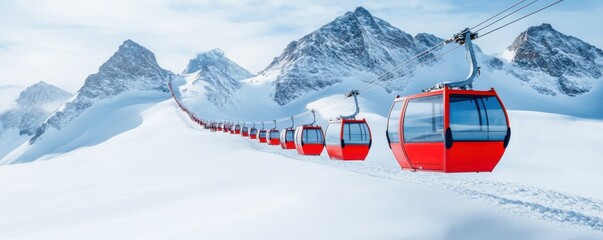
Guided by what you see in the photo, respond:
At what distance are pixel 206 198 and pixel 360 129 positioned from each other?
30.6ft

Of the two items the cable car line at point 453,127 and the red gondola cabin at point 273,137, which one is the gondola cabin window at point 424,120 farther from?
the red gondola cabin at point 273,137

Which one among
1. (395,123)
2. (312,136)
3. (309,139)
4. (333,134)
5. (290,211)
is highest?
(395,123)

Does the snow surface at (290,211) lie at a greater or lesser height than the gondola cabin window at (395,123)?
lesser

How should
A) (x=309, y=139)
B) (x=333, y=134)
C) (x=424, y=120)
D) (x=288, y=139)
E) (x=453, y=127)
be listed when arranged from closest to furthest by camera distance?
(x=453, y=127) → (x=424, y=120) → (x=333, y=134) → (x=309, y=139) → (x=288, y=139)

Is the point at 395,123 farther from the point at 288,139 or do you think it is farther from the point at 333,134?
the point at 288,139

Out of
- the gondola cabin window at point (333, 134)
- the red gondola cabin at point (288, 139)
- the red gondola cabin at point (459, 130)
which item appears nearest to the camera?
the red gondola cabin at point (459, 130)

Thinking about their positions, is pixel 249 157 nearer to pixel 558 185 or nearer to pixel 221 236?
pixel 221 236

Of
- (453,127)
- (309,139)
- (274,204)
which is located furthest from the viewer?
(309,139)

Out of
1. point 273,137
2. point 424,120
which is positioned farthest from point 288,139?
point 424,120

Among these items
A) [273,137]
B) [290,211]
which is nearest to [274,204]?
[290,211]

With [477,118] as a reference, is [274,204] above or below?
below

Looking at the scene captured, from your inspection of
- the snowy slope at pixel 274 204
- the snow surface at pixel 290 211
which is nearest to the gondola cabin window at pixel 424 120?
the snow surface at pixel 290 211

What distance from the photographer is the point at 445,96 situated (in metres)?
9.30

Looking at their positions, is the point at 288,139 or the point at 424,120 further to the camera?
the point at 288,139
